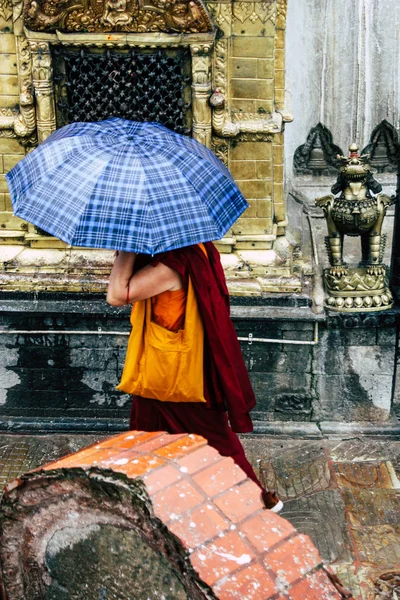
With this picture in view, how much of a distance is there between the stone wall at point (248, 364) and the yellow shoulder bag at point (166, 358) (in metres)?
1.58

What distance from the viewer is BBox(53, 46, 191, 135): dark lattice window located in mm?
6227

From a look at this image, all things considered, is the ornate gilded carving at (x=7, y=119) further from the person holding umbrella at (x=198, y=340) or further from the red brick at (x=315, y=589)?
the red brick at (x=315, y=589)

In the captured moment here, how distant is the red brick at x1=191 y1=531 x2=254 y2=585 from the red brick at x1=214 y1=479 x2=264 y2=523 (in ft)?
0.33

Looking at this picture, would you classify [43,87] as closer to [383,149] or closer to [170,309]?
[170,309]

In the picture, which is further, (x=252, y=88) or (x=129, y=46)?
(x=252, y=88)

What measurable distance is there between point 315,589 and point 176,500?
20.8 inches

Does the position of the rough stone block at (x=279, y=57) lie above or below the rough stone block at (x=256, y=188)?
above

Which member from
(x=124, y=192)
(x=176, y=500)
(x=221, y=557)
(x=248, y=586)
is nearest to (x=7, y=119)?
(x=124, y=192)

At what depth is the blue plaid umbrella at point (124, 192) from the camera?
383 centimetres

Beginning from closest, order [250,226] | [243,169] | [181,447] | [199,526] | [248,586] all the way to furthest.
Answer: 1. [248,586]
2. [199,526]
3. [181,447]
4. [243,169]
5. [250,226]

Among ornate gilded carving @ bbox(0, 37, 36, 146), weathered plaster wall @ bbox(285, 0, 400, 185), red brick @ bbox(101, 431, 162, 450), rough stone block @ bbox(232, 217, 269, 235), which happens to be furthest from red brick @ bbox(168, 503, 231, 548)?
weathered plaster wall @ bbox(285, 0, 400, 185)

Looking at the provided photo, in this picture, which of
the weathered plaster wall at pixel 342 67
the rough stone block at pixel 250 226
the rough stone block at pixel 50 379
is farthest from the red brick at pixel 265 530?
the weathered plaster wall at pixel 342 67

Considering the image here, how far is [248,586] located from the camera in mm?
2564

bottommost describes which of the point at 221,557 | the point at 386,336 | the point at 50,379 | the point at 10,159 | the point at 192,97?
the point at 50,379
